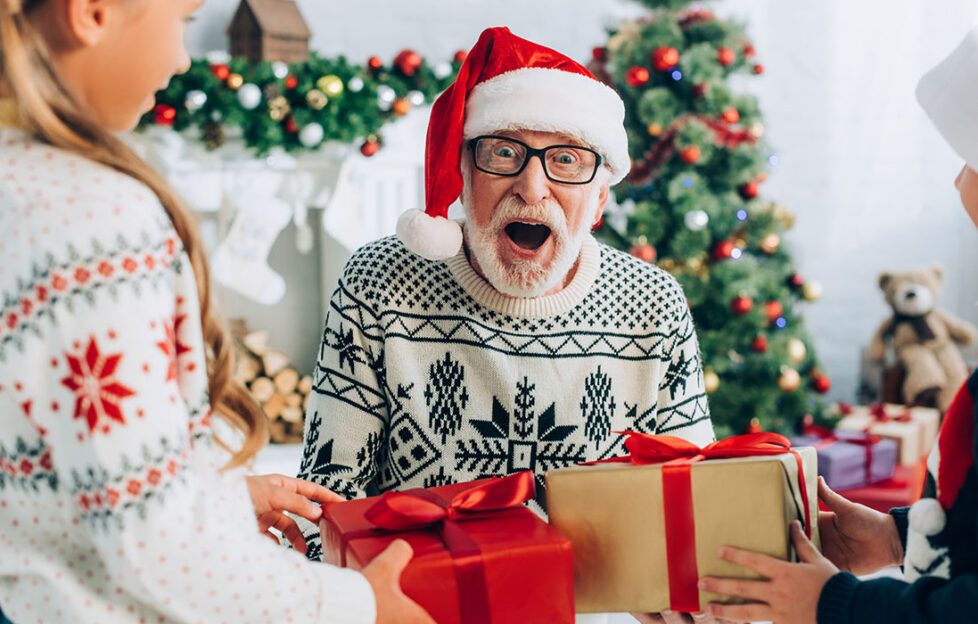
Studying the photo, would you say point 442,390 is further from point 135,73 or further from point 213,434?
point 135,73

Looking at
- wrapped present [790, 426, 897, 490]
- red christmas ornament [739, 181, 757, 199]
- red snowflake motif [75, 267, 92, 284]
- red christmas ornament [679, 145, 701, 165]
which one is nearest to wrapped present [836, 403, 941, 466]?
wrapped present [790, 426, 897, 490]

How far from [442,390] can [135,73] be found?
2.52 ft

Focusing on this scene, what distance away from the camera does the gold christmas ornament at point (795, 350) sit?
3402mm

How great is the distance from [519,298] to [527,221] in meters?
0.14

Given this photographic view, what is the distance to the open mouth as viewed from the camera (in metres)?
1.41

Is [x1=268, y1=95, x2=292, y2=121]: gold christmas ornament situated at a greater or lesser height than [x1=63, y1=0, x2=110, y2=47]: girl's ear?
greater

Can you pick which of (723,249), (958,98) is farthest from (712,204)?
(958,98)

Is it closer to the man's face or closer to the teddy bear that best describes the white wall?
the teddy bear

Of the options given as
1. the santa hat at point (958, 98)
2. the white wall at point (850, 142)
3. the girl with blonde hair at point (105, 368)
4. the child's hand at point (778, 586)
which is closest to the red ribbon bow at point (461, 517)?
the girl with blonde hair at point (105, 368)

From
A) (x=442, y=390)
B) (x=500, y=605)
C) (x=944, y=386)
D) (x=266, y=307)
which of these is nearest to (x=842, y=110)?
(x=944, y=386)

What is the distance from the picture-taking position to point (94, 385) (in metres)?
0.69

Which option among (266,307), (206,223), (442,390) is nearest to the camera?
(442,390)

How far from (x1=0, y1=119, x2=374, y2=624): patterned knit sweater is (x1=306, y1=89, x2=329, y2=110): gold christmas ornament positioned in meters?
2.70

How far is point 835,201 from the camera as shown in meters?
4.49
